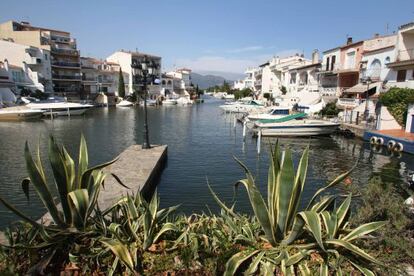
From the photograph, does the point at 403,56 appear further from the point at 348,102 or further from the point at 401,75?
the point at 348,102

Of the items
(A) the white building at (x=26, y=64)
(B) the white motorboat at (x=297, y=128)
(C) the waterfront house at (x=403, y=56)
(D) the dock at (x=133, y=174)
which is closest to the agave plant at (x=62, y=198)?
(D) the dock at (x=133, y=174)

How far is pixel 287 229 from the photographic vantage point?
409 cm

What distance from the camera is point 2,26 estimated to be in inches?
2370

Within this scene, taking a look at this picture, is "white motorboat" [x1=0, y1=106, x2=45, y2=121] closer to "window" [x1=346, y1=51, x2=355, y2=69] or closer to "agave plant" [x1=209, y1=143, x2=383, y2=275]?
"agave plant" [x1=209, y1=143, x2=383, y2=275]

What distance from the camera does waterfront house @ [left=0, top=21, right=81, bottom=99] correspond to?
57.8 meters

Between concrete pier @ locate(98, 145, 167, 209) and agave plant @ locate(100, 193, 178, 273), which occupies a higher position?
agave plant @ locate(100, 193, 178, 273)

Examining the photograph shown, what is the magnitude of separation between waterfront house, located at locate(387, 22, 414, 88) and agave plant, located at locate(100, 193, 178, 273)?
27126 millimetres

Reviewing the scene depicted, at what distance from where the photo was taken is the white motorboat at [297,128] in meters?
25.8

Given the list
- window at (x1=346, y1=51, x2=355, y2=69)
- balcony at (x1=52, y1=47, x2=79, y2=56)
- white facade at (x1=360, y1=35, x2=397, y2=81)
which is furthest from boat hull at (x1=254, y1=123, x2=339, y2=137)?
balcony at (x1=52, y1=47, x2=79, y2=56)

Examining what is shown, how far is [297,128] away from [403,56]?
11.5 metres

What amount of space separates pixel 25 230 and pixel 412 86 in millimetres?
27217

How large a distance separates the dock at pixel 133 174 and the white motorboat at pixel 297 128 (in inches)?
516

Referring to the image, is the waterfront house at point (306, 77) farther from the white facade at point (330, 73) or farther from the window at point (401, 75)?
the window at point (401, 75)

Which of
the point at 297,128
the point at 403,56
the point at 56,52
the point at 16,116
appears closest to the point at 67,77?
the point at 56,52
